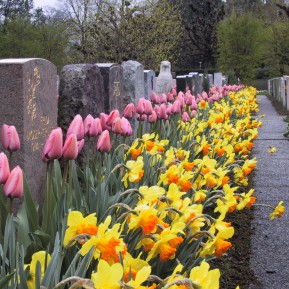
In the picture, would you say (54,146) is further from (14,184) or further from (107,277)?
(107,277)

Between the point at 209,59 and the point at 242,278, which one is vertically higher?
the point at 209,59

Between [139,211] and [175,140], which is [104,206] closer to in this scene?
[139,211]

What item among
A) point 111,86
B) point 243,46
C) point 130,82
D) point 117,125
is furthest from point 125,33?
point 117,125

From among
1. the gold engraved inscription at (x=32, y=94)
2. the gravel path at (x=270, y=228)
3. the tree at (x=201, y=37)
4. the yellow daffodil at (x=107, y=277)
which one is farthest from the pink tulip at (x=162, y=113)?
the tree at (x=201, y=37)

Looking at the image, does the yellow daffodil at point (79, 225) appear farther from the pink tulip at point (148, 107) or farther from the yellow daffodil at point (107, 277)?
the pink tulip at point (148, 107)

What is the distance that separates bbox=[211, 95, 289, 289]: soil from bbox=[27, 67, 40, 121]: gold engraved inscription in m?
1.52

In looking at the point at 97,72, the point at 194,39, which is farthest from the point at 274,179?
the point at 194,39

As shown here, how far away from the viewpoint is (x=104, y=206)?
9.68 feet

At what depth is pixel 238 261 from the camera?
4.18 metres

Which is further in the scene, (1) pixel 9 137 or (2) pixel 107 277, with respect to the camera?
(1) pixel 9 137

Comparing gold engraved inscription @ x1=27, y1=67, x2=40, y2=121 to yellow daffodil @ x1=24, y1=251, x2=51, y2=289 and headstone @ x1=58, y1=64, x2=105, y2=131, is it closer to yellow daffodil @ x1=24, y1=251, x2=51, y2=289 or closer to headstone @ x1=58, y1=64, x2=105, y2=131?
headstone @ x1=58, y1=64, x2=105, y2=131

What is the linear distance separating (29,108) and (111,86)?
250 centimetres

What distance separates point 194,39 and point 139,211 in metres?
47.1

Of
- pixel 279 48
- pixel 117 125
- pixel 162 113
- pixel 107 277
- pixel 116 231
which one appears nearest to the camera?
pixel 107 277
